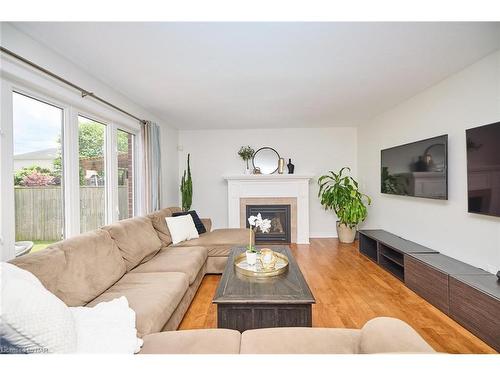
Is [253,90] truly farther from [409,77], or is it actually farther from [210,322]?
[210,322]

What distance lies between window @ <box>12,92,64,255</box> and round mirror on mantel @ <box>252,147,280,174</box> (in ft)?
11.6

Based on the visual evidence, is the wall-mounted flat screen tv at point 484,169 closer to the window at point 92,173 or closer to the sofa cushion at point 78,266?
the sofa cushion at point 78,266

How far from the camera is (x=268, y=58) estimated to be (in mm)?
2148

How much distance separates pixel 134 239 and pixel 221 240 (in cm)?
119

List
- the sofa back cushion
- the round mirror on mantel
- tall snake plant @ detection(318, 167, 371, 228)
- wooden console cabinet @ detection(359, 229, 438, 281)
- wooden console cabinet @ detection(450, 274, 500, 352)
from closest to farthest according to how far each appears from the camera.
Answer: wooden console cabinet @ detection(450, 274, 500, 352) < wooden console cabinet @ detection(359, 229, 438, 281) < the sofa back cushion < tall snake plant @ detection(318, 167, 371, 228) < the round mirror on mantel

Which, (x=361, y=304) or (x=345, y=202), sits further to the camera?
(x=345, y=202)

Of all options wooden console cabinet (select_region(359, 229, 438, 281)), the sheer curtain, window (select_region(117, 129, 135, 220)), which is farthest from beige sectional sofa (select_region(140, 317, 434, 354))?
the sheer curtain

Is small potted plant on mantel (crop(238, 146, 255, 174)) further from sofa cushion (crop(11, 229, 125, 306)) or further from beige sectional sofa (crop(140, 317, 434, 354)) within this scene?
beige sectional sofa (crop(140, 317, 434, 354))

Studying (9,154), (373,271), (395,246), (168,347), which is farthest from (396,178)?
(9,154)

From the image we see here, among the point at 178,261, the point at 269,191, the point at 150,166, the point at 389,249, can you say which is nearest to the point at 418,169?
the point at 389,249

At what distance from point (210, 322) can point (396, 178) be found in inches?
127

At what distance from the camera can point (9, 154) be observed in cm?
170

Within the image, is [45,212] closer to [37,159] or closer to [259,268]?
[37,159]

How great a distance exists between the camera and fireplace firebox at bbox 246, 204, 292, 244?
16.4ft
